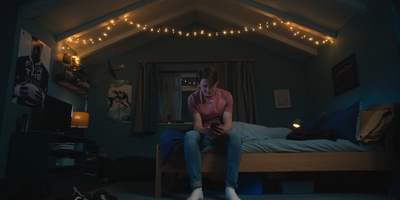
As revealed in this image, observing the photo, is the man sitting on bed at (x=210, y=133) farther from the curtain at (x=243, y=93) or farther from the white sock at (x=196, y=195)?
the curtain at (x=243, y=93)

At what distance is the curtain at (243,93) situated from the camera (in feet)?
14.5

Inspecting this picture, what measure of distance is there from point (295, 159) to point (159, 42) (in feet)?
11.6

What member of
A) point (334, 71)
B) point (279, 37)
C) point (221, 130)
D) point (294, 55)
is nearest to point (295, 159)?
point (221, 130)

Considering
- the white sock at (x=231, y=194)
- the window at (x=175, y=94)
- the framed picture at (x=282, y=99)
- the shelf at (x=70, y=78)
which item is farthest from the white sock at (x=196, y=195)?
the framed picture at (x=282, y=99)

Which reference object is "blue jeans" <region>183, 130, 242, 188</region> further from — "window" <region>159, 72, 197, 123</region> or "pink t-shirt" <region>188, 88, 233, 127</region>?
"window" <region>159, 72, 197, 123</region>

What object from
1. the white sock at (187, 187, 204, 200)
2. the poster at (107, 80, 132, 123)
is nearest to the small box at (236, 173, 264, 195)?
the white sock at (187, 187, 204, 200)

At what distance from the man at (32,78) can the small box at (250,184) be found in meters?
Answer: 2.46

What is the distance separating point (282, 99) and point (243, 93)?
73 cm

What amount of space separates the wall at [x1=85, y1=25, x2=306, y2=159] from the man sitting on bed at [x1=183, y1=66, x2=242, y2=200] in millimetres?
2590

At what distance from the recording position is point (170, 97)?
15.6ft

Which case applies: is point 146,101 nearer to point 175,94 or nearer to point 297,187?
point 175,94

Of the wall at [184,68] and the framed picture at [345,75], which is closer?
the framed picture at [345,75]

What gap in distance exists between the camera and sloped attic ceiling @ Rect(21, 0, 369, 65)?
10.4 feet

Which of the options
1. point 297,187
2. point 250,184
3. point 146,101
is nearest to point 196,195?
point 250,184
